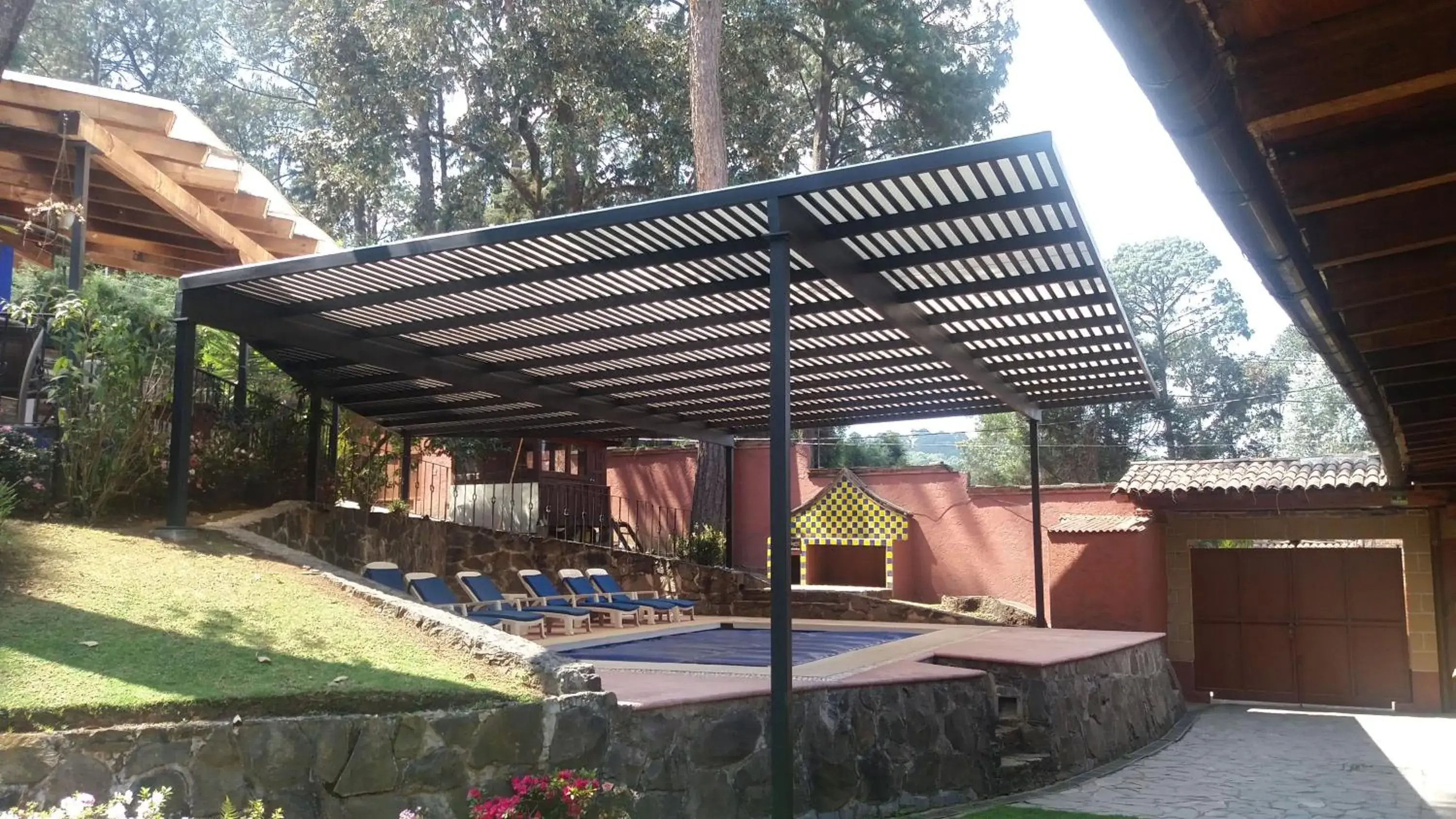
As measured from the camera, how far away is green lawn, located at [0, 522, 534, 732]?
511 centimetres

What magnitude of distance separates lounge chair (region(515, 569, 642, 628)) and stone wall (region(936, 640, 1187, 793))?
502cm

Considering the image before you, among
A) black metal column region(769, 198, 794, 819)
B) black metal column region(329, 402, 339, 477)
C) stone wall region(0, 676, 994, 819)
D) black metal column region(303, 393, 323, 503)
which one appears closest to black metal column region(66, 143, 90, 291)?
black metal column region(303, 393, 323, 503)

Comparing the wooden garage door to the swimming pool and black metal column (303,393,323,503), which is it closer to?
the swimming pool

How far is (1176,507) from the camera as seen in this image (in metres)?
14.5

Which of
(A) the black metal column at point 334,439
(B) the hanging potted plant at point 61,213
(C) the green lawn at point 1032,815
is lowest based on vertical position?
(C) the green lawn at point 1032,815

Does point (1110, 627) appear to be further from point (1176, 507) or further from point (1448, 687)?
point (1448, 687)

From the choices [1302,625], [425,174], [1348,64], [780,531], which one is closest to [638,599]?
[780,531]

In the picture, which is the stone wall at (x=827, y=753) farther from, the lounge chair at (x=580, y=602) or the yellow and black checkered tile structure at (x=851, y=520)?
the yellow and black checkered tile structure at (x=851, y=520)

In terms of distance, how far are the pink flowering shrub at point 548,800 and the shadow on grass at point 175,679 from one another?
68 centimetres

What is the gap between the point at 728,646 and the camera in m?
11.4

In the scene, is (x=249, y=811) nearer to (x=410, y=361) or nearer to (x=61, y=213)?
(x=410, y=361)

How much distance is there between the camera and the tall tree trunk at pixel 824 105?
2245 centimetres

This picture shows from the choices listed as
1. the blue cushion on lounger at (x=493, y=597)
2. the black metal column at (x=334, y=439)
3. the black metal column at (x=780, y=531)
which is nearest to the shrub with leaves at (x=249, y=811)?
the black metal column at (x=780, y=531)

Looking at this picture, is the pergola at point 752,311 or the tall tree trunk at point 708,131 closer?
the pergola at point 752,311
